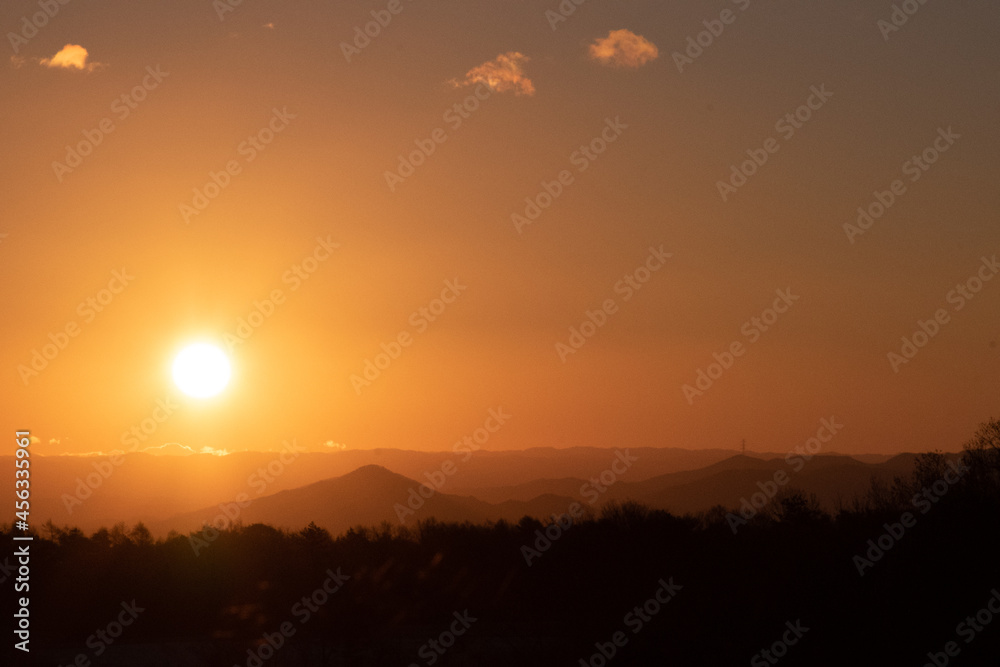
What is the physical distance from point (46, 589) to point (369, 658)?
11440 mm

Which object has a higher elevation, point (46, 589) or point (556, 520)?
point (46, 589)

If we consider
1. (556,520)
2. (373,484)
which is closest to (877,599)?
(556,520)

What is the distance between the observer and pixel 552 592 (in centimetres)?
2306

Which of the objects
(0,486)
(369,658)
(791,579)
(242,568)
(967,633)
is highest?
(0,486)

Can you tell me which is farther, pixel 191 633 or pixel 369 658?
pixel 191 633

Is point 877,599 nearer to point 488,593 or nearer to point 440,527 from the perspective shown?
point 488,593

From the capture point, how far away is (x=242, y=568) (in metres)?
25.7

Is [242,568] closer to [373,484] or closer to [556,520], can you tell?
[556,520]

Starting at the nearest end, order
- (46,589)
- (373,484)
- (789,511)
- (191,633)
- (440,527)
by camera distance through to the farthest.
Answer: (191,633), (46,589), (440,527), (789,511), (373,484)

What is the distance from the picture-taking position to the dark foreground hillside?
57.1ft

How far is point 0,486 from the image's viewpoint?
146ft

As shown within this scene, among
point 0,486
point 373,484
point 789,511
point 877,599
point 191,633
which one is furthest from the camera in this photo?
point 373,484

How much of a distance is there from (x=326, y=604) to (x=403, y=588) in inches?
122

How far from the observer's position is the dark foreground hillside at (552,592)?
1741 centimetres
